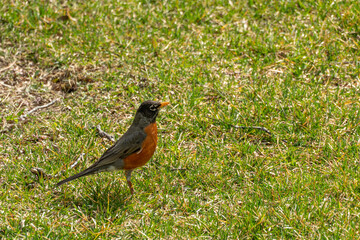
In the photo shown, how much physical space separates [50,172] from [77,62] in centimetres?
216

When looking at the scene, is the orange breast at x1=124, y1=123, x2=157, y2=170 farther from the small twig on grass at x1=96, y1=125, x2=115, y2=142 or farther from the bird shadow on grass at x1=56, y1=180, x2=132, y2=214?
the small twig on grass at x1=96, y1=125, x2=115, y2=142

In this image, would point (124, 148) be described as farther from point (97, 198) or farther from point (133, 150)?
point (97, 198)

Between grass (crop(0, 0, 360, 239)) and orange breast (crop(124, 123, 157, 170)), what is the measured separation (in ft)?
0.79

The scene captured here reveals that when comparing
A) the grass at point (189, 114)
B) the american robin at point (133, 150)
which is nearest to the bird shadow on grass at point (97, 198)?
the grass at point (189, 114)

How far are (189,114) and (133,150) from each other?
4.37ft

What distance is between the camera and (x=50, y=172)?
5.29 metres

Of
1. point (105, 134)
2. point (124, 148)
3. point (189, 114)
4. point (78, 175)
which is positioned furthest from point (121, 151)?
point (189, 114)

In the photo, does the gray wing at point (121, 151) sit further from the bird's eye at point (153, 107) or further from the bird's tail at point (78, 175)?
the bird's eye at point (153, 107)

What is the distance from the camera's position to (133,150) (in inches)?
193

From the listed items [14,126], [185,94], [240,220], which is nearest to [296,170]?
[240,220]

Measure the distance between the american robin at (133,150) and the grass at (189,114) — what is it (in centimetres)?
22

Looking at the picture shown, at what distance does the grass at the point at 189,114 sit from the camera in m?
4.59

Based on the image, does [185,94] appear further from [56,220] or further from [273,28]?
[56,220]

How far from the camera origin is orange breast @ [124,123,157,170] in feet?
16.1
